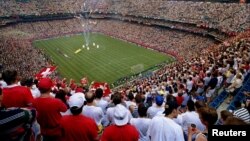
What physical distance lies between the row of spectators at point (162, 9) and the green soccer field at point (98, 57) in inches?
524

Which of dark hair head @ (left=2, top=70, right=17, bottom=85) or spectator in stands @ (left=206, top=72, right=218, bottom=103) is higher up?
dark hair head @ (left=2, top=70, right=17, bottom=85)

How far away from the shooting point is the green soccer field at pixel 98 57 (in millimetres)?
49094

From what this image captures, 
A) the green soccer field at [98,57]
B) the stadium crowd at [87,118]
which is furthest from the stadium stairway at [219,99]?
the green soccer field at [98,57]

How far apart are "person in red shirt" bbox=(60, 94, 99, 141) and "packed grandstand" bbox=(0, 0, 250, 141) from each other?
2 cm

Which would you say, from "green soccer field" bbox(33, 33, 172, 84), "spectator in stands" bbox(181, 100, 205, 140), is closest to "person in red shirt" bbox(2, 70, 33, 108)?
"spectator in stands" bbox(181, 100, 205, 140)

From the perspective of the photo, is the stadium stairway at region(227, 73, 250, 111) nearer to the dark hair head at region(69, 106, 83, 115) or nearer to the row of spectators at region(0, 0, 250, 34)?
the dark hair head at region(69, 106, 83, 115)

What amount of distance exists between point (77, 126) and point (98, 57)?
51745 millimetres

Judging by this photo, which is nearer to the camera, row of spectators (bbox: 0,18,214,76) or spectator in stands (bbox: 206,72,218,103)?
spectator in stands (bbox: 206,72,218,103)

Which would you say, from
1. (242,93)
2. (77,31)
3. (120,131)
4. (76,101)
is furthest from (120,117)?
(77,31)

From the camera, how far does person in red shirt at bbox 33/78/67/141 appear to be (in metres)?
7.93

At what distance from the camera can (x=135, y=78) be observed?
4531 cm

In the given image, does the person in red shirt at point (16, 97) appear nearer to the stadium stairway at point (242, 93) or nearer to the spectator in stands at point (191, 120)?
the spectator in stands at point (191, 120)

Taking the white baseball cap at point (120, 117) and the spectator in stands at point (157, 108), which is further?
the spectator in stands at point (157, 108)

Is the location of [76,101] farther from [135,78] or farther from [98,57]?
[98,57]
